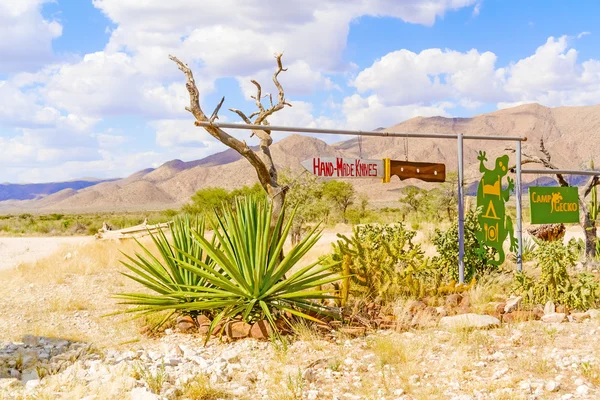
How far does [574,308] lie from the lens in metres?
8.02

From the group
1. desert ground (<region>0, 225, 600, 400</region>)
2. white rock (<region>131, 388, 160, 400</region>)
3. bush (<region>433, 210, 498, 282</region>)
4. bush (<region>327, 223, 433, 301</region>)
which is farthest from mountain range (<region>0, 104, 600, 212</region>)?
white rock (<region>131, 388, 160, 400</region>)

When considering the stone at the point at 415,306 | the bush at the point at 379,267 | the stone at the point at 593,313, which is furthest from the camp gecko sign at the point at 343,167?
the stone at the point at 593,313

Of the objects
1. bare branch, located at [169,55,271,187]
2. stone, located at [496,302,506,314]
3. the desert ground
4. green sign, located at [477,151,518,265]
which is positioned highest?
bare branch, located at [169,55,271,187]

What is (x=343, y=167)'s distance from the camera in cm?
857

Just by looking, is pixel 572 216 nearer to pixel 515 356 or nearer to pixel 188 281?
pixel 515 356

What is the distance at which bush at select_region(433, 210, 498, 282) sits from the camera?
9773 mm

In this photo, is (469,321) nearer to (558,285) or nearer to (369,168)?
(558,285)

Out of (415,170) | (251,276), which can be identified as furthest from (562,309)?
(251,276)

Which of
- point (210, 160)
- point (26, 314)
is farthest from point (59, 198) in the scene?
point (26, 314)

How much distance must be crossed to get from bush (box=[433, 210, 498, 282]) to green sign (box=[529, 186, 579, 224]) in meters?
1.19

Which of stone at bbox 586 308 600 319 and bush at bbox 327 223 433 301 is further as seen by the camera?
bush at bbox 327 223 433 301

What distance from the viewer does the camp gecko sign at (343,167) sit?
8.23m

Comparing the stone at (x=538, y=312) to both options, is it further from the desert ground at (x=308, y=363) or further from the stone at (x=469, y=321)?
the stone at (x=469, y=321)

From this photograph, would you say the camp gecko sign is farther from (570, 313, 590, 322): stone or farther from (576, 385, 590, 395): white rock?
(576, 385, 590, 395): white rock
